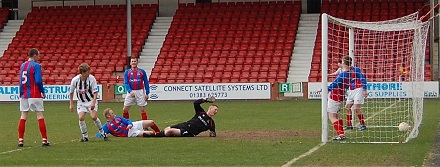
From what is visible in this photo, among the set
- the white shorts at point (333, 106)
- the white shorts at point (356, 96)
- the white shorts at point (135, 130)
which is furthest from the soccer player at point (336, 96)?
the white shorts at point (135, 130)

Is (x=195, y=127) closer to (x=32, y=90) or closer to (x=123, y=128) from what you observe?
(x=123, y=128)

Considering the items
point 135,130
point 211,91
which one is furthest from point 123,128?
point 211,91

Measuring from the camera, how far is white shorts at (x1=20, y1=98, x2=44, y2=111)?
15.9 m

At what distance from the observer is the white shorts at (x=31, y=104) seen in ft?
52.2

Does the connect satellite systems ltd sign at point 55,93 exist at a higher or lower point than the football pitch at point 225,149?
higher

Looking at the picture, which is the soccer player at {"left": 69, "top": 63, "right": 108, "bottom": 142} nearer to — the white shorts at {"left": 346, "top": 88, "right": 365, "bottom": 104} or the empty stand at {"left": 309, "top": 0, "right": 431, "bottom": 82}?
the white shorts at {"left": 346, "top": 88, "right": 365, "bottom": 104}

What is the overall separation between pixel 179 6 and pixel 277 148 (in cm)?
3354

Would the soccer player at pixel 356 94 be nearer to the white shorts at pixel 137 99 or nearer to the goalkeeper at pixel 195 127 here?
the goalkeeper at pixel 195 127

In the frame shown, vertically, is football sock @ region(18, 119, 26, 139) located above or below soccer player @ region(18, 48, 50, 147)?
below

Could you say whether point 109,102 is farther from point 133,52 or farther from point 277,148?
point 277,148

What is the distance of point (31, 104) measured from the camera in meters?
15.9

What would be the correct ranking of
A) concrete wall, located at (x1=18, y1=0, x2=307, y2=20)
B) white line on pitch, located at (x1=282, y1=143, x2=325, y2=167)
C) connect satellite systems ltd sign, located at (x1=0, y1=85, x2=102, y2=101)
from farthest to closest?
1. concrete wall, located at (x1=18, y1=0, x2=307, y2=20)
2. connect satellite systems ltd sign, located at (x1=0, y1=85, x2=102, y2=101)
3. white line on pitch, located at (x1=282, y1=143, x2=325, y2=167)

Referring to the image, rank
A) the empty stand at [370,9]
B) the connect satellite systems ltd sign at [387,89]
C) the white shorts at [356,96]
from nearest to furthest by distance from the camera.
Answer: the white shorts at [356,96]
the connect satellite systems ltd sign at [387,89]
the empty stand at [370,9]

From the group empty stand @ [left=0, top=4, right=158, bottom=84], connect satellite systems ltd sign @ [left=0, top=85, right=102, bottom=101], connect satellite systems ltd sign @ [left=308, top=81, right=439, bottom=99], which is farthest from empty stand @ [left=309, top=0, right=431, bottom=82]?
connect satellite systems ltd sign @ [left=0, top=85, right=102, bottom=101]
